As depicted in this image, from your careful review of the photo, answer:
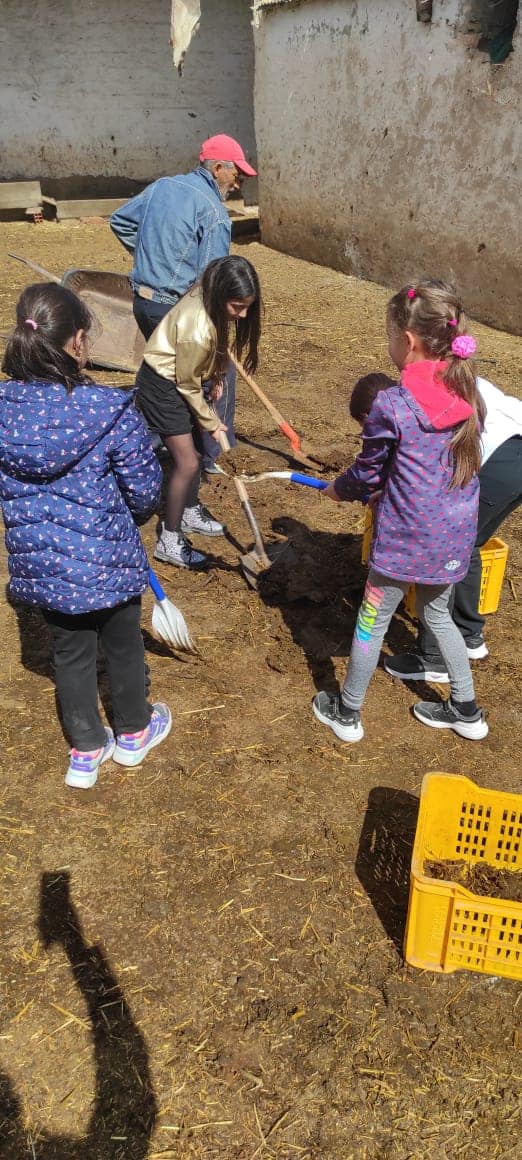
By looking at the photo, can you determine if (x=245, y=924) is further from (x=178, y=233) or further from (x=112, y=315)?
(x=112, y=315)

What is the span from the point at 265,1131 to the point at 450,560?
5.66 ft

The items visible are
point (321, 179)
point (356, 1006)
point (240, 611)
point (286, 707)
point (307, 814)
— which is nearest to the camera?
point (356, 1006)

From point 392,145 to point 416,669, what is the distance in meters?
8.05

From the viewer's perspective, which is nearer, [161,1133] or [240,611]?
[161,1133]

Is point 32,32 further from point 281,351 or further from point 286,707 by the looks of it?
point 286,707

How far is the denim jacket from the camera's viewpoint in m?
4.61

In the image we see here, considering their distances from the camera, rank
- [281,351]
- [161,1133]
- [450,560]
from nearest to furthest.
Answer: [161,1133] → [450,560] → [281,351]

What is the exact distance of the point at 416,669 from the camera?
374cm

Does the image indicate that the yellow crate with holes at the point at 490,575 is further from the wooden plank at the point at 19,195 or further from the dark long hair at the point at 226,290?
the wooden plank at the point at 19,195

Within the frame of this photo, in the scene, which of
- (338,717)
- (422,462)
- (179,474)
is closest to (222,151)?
(179,474)

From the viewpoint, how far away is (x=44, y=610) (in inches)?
111

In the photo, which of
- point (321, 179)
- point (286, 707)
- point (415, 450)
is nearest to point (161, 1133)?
point (286, 707)

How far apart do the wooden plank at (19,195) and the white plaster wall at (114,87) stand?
157 centimetres

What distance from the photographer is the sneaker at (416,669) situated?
371cm
